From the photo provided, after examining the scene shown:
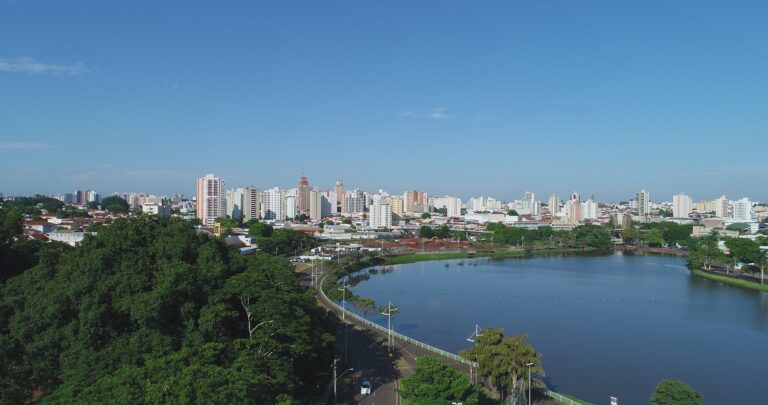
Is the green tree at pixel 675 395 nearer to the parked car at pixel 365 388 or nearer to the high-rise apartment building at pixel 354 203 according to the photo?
the parked car at pixel 365 388

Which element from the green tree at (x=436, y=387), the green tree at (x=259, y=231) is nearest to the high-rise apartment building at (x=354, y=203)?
the green tree at (x=259, y=231)

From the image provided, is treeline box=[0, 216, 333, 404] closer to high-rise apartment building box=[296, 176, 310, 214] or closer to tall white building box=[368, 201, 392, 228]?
tall white building box=[368, 201, 392, 228]

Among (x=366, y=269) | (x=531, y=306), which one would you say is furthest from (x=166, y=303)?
(x=366, y=269)

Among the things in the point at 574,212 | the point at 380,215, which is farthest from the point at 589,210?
the point at 380,215

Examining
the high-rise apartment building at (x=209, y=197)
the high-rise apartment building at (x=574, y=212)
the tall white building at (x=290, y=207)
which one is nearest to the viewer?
the high-rise apartment building at (x=209, y=197)

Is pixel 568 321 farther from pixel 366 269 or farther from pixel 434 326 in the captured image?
pixel 366 269

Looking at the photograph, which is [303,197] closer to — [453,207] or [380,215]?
[380,215]

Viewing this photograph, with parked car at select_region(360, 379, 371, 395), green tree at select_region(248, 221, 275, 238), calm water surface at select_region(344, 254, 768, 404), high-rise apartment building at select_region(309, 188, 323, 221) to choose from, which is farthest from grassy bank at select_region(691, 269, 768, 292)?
high-rise apartment building at select_region(309, 188, 323, 221)
